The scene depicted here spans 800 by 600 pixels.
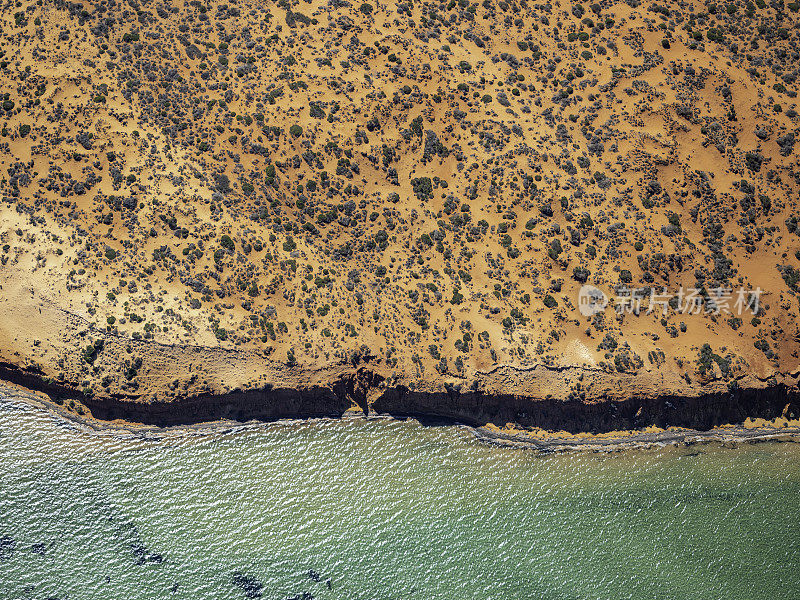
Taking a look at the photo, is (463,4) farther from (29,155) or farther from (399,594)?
(399,594)

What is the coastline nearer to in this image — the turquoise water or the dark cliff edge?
the dark cliff edge

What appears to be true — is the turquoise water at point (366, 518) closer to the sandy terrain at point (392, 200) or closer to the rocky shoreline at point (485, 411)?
the rocky shoreline at point (485, 411)

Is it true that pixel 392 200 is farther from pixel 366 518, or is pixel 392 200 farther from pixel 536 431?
pixel 366 518

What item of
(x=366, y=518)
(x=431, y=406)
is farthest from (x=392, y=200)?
(x=366, y=518)

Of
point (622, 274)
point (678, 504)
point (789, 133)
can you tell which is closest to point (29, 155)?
→ point (622, 274)

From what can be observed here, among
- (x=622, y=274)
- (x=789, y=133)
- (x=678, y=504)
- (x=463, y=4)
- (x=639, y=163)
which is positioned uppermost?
(x=463, y=4)

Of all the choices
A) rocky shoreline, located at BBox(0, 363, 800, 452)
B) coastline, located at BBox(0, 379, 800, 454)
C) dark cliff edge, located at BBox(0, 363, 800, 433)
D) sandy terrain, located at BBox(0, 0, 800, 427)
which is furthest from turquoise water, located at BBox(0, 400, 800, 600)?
sandy terrain, located at BBox(0, 0, 800, 427)
